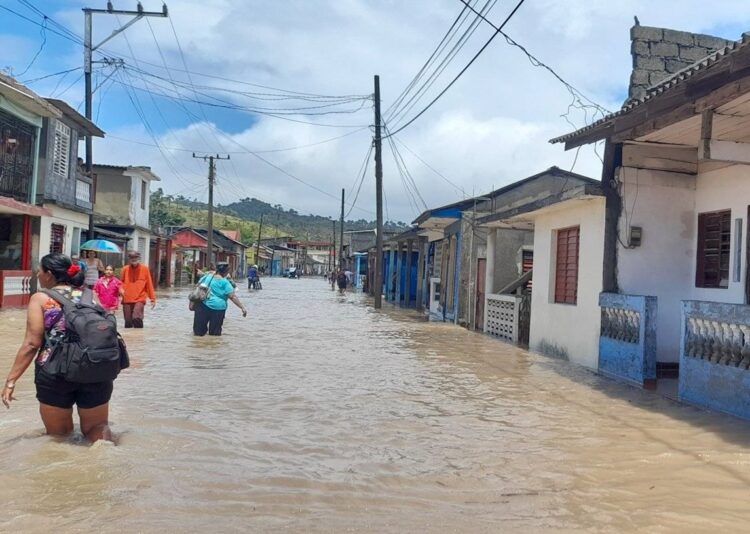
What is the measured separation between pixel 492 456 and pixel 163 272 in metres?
38.4

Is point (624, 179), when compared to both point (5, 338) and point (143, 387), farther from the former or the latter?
point (5, 338)

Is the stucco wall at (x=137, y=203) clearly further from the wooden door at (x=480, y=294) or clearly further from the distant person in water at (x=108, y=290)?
the distant person in water at (x=108, y=290)

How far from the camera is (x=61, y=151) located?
A: 72.6 ft

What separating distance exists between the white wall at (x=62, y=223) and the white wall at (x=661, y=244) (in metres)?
Answer: 16.5

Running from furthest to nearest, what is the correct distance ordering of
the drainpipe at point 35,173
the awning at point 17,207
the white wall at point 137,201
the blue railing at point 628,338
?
the white wall at point 137,201, the drainpipe at point 35,173, the awning at point 17,207, the blue railing at point 628,338

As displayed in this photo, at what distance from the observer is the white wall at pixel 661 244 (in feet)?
33.0

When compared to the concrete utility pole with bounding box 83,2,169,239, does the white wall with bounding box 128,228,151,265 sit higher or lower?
lower

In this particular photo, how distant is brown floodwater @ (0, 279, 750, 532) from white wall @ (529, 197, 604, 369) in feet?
4.13

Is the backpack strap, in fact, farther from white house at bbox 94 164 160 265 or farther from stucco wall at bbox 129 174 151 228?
stucco wall at bbox 129 174 151 228

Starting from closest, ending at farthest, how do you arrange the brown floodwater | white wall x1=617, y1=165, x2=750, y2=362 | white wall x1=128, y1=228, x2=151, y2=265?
1. the brown floodwater
2. white wall x1=617, y1=165, x2=750, y2=362
3. white wall x1=128, y1=228, x2=151, y2=265

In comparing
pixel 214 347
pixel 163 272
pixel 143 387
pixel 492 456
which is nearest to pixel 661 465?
pixel 492 456

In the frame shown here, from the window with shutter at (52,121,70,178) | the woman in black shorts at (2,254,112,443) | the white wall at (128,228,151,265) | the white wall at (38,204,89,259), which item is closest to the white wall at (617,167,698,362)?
the woman in black shorts at (2,254,112,443)

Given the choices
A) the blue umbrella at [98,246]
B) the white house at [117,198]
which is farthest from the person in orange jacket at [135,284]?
the white house at [117,198]

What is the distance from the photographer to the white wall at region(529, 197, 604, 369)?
10578 millimetres
